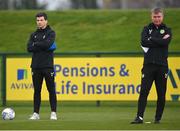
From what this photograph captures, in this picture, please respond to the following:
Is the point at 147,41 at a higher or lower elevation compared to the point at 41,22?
lower

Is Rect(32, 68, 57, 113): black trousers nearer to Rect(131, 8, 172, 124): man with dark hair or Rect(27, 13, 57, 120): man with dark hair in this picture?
Rect(27, 13, 57, 120): man with dark hair

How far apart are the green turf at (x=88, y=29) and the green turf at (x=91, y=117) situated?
10437 mm

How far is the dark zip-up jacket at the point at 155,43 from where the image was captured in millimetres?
15131

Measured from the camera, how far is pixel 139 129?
14.0m

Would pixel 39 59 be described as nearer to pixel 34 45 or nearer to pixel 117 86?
pixel 34 45

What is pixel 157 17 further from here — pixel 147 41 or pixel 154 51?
pixel 154 51

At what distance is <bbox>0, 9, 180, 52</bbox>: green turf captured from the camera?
1286 inches

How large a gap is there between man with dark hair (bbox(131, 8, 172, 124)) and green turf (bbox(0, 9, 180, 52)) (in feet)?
52.4

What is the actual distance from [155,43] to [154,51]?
18 centimetres

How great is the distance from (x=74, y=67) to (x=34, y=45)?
500 cm

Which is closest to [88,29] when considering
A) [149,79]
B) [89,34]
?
[89,34]

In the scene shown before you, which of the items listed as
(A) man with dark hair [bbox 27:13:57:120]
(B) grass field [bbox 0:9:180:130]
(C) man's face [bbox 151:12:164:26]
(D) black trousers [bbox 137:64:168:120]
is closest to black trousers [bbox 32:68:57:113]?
(A) man with dark hair [bbox 27:13:57:120]

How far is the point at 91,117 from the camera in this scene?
17.1 meters

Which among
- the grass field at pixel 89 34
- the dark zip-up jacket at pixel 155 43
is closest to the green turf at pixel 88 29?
the grass field at pixel 89 34
